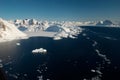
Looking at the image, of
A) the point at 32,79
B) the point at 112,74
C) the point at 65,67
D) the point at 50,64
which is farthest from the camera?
the point at 50,64

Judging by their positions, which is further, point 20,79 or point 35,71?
point 35,71

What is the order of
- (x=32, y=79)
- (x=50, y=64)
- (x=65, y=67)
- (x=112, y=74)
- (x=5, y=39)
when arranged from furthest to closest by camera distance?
(x=5, y=39) → (x=50, y=64) → (x=65, y=67) → (x=112, y=74) → (x=32, y=79)

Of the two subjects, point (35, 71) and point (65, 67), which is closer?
point (35, 71)

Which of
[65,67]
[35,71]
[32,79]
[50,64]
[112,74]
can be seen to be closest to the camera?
[32,79]

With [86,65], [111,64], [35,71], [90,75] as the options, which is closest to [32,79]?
[35,71]

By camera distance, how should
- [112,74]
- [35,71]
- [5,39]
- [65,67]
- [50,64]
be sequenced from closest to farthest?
1. [112,74]
2. [35,71]
3. [65,67]
4. [50,64]
5. [5,39]

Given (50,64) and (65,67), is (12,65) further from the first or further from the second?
(65,67)

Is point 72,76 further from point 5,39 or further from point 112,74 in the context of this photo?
point 5,39

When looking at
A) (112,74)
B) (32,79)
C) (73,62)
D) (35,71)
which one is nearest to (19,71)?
(35,71)
